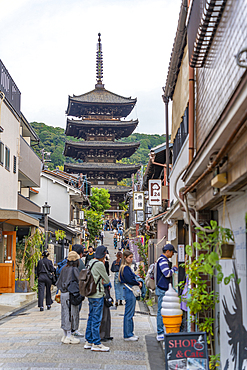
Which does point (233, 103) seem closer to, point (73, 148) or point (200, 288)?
point (200, 288)

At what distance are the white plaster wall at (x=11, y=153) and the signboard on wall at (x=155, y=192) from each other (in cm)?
535

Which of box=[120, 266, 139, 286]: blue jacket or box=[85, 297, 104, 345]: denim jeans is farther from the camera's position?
box=[120, 266, 139, 286]: blue jacket

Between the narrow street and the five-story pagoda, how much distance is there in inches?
1845

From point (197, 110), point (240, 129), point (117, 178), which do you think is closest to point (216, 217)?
point (197, 110)

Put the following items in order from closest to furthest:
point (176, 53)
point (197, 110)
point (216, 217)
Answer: point (216, 217) → point (197, 110) → point (176, 53)

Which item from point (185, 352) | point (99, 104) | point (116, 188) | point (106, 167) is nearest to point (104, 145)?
point (106, 167)

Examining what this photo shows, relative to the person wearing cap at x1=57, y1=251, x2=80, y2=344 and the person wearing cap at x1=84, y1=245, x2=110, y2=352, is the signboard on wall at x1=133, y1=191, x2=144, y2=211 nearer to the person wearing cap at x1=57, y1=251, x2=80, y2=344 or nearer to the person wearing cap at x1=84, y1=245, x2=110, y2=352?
the person wearing cap at x1=57, y1=251, x2=80, y2=344

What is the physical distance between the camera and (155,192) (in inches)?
669

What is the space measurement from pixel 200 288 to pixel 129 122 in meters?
51.8

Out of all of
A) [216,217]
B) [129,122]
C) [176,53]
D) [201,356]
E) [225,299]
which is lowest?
[201,356]

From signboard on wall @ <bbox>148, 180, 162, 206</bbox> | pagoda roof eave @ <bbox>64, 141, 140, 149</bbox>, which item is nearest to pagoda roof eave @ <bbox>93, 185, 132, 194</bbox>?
pagoda roof eave @ <bbox>64, 141, 140, 149</bbox>

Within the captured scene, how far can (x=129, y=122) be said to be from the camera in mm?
56938

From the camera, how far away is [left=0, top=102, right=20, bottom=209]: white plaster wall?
52.7 ft

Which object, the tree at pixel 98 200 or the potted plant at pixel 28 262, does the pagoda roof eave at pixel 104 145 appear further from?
the potted plant at pixel 28 262
